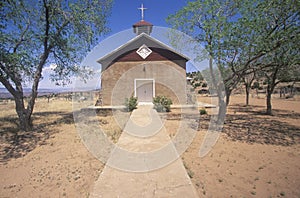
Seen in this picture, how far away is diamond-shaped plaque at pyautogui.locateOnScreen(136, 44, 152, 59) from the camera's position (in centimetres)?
1555

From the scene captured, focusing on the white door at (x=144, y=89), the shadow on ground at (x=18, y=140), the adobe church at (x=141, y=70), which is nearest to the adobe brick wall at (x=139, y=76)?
the adobe church at (x=141, y=70)

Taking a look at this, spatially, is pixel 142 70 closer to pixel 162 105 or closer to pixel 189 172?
pixel 162 105

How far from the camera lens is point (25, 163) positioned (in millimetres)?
4500

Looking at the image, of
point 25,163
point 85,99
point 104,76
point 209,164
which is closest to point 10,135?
point 25,163

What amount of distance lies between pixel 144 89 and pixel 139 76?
1329 millimetres

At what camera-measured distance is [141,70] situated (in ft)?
50.8

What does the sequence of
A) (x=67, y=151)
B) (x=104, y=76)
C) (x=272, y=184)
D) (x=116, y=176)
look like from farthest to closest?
(x=104, y=76)
(x=67, y=151)
(x=116, y=176)
(x=272, y=184)

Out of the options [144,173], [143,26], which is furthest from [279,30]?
[143,26]

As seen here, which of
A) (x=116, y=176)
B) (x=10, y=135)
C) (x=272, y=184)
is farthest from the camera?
(x=10, y=135)

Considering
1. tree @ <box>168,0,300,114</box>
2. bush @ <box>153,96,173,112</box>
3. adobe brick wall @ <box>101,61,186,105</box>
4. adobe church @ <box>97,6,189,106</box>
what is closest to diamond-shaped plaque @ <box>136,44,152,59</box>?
adobe church @ <box>97,6,189,106</box>

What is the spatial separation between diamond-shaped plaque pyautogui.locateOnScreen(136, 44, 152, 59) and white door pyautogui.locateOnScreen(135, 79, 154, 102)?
233cm

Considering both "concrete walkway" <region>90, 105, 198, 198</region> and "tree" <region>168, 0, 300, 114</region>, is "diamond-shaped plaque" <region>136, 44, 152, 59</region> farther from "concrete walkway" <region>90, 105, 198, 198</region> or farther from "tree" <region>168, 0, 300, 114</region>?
"concrete walkway" <region>90, 105, 198, 198</region>

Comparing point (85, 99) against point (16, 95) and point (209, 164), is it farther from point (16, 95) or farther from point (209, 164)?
point (209, 164)

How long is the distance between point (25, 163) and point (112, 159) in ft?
7.94
